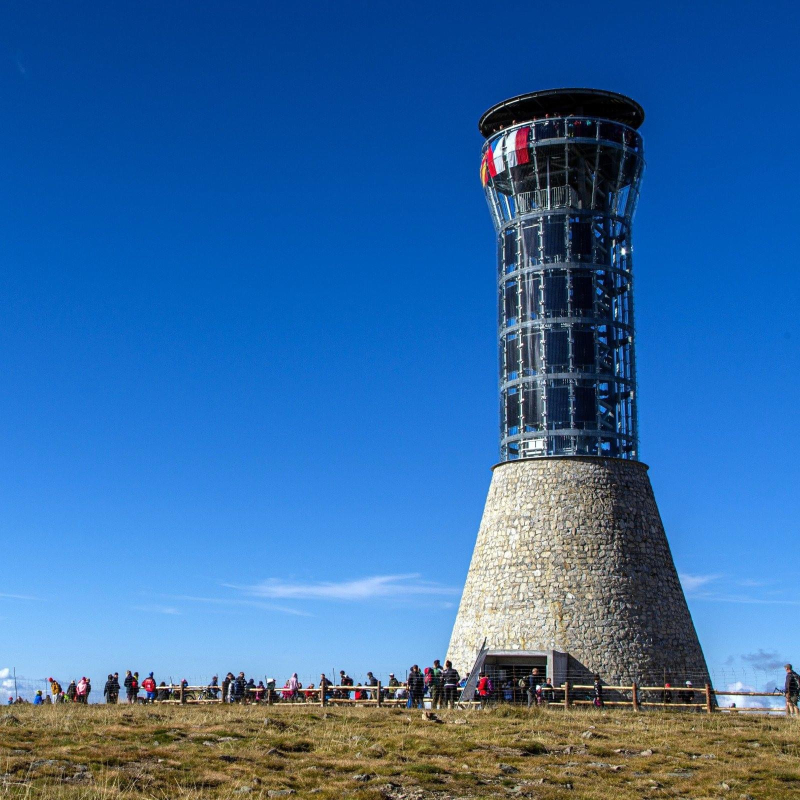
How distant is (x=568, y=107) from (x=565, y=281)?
27.6 feet

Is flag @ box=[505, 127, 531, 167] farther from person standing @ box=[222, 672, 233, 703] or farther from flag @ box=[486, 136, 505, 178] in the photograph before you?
person standing @ box=[222, 672, 233, 703]

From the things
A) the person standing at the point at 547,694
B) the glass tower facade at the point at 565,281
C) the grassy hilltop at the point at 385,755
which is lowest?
the grassy hilltop at the point at 385,755

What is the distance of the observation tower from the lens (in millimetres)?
44688

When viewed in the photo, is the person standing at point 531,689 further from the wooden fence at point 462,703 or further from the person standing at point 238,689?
the person standing at point 238,689

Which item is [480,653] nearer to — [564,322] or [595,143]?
[564,322]

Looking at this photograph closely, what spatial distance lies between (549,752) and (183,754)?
8.94 m

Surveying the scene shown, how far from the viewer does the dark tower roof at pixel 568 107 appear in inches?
2005

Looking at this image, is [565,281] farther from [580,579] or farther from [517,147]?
[580,579]

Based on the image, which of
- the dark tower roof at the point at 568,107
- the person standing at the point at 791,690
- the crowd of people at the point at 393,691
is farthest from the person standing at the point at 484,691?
the dark tower roof at the point at 568,107

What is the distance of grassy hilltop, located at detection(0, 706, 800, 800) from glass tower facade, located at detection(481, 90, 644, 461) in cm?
1684

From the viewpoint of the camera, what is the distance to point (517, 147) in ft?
168

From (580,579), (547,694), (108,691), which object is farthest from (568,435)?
(108,691)

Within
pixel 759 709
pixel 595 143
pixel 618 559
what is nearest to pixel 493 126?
pixel 595 143

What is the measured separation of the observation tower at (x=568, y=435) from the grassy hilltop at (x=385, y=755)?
9927 millimetres
